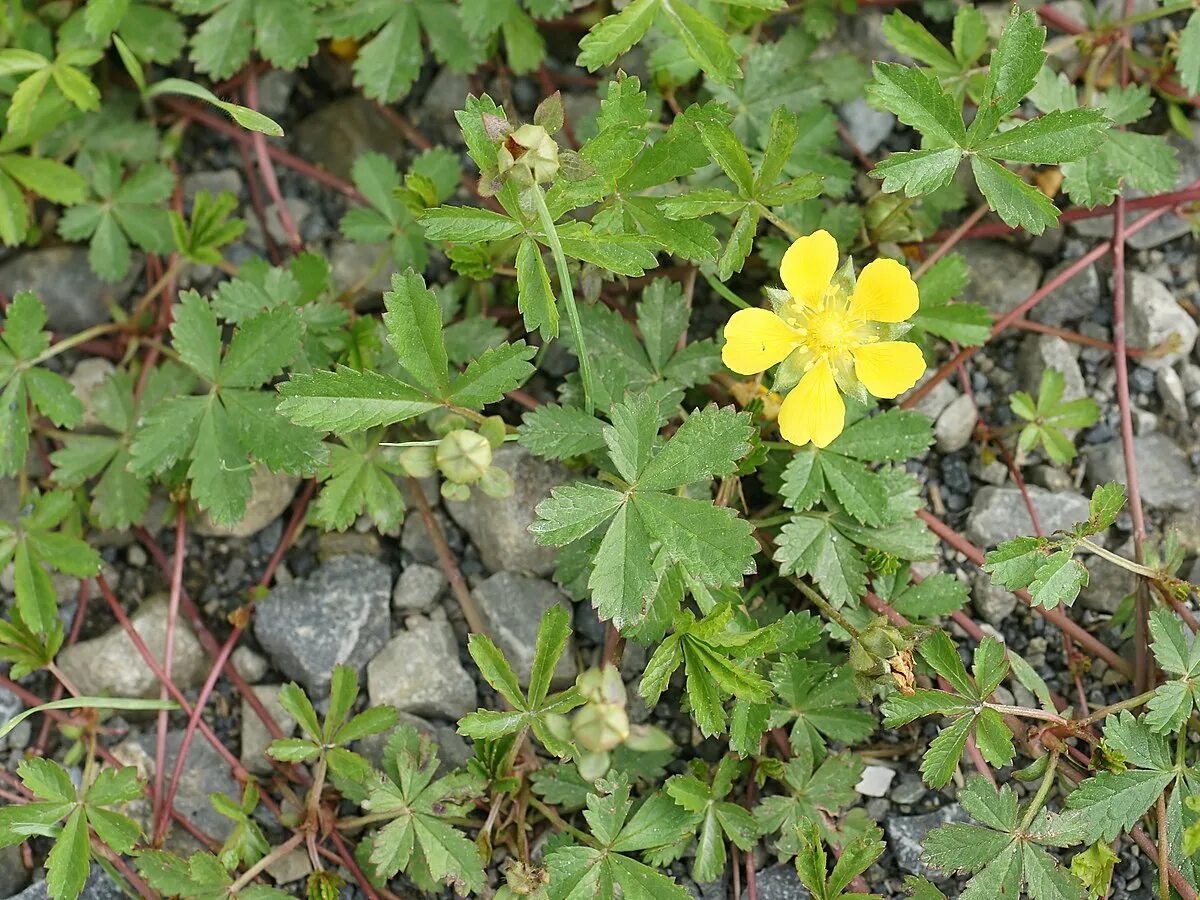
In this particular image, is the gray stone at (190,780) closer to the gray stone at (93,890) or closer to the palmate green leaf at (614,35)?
the gray stone at (93,890)

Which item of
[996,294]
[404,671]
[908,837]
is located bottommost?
[908,837]

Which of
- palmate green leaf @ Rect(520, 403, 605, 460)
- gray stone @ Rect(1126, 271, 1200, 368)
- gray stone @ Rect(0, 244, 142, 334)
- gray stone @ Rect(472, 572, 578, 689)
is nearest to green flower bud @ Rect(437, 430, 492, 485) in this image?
palmate green leaf @ Rect(520, 403, 605, 460)

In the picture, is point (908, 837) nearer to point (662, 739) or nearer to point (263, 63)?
point (662, 739)

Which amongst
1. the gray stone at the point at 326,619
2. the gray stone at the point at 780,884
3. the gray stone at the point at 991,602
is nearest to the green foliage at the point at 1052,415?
the gray stone at the point at 991,602

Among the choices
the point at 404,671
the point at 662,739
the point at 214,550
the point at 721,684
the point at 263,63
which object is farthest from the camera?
the point at 263,63

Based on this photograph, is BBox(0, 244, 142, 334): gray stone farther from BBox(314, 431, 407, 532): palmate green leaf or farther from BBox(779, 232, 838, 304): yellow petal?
BBox(779, 232, 838, 304): yellow petal

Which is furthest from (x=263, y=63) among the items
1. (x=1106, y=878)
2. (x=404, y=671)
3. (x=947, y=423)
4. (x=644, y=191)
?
(x=1106, y=878)

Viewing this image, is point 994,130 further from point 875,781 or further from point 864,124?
point 875,781
